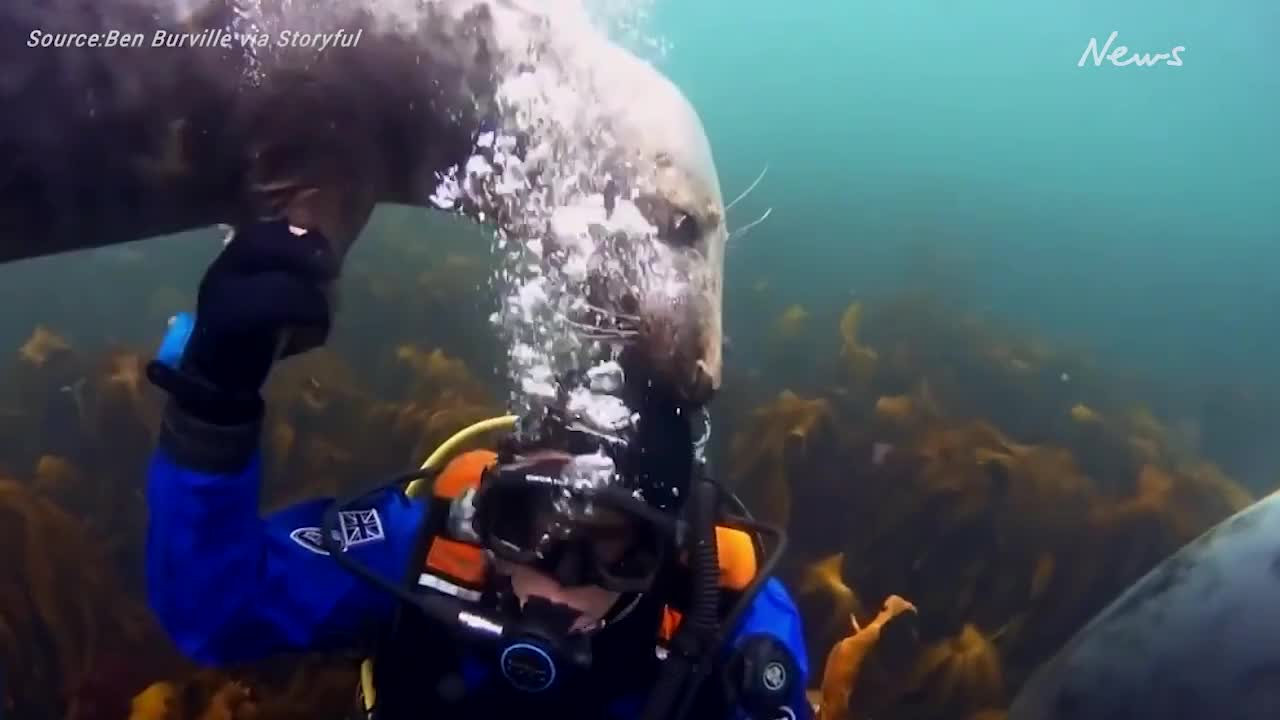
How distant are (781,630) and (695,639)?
1.00ft

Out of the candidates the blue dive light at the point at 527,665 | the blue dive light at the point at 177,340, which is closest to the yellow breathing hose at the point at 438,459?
the blue dive light at the point at 527,665

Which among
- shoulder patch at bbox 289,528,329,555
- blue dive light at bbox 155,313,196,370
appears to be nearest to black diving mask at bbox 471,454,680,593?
shoulder patch at bbox 289,528,329,555

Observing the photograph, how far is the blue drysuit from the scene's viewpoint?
2.19m

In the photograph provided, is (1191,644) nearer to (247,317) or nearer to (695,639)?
(695,639)

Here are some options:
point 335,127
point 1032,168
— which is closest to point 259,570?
point 335,127

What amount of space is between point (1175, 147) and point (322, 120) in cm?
6816

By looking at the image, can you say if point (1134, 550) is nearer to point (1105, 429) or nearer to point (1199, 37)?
point (1105, 429)

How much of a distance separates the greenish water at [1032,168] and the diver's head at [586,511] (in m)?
1.75

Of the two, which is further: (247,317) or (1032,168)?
(1032,168)

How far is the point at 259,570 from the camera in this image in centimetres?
234

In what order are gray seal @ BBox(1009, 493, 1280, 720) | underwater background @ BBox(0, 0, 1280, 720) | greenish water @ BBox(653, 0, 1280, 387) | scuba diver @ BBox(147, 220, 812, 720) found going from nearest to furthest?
gray seal @ BBox(1009, 493, 1280, 720) → scuba diver @ BBox(147, 220, 812, 720) → underwater background @ BBox(0, 0, 1280, 720) → greenish water @ BBox(653, 0, 1280, 387)

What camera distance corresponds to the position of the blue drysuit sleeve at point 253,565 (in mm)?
2188

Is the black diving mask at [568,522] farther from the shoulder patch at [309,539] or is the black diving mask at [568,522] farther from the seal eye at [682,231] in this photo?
the seal eye at [682,231]

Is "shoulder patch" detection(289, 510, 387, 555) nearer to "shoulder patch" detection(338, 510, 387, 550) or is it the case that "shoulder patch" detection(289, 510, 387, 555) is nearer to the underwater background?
"shoulder patch" detection(338, 510, 387, 550)
